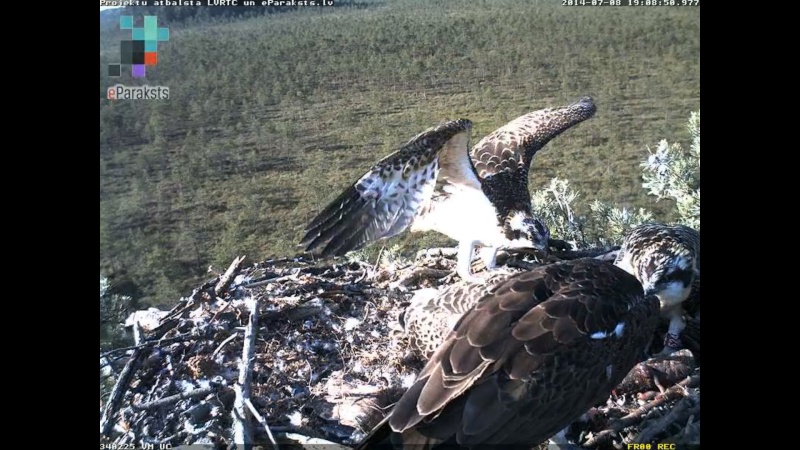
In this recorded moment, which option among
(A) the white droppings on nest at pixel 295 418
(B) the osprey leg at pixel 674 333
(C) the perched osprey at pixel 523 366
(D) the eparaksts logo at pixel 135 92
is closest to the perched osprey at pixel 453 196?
(C) the perched osprey at pixel 523 366

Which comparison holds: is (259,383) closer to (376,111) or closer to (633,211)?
(376,111)

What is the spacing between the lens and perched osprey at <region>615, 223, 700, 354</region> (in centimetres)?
425

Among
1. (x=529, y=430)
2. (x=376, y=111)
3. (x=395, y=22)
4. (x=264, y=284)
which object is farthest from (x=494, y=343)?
(x=376, y=111)

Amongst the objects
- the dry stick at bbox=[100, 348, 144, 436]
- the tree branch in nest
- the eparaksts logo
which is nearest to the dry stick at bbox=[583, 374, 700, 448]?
the tree branch in nest

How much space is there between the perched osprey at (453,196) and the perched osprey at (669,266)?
0.69m

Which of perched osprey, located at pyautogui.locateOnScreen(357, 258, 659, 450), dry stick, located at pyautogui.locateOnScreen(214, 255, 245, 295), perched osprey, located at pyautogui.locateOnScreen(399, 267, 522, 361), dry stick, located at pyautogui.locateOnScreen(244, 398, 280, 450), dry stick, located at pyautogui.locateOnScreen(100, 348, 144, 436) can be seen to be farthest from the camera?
dry stick, located at pyautogui.locateOnScreen(214, 255, 245, 295)

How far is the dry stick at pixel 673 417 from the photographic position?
3.68m

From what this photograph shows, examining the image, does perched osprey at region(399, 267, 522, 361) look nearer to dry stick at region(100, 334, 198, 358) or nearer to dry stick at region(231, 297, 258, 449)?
dry stick at region(231, 297, 258, 449)

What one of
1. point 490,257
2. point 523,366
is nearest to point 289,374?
point 523,366

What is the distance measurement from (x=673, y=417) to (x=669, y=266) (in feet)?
3.21

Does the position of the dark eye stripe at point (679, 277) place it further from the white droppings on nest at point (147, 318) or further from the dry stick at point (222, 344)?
the white droppings on nest at point (147, 318)

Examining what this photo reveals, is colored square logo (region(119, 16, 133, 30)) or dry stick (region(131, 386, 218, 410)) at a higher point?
colored square logo (region(119, 16, 133, 30))

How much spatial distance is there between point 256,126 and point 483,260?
270 cm

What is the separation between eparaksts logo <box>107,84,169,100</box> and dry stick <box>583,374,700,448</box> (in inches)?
138
